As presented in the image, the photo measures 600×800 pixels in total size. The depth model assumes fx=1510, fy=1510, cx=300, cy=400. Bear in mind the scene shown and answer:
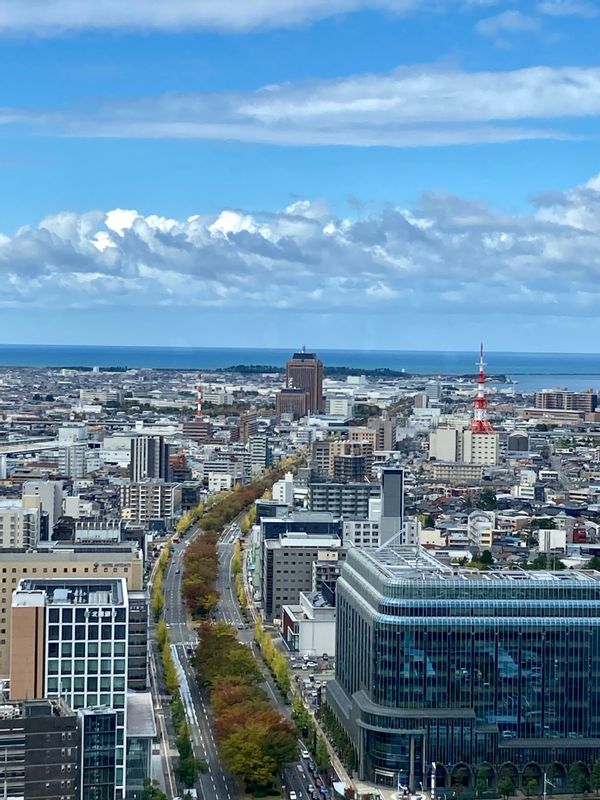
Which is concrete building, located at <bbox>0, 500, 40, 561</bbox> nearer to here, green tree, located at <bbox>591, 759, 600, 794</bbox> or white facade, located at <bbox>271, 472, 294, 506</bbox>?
white facade, located at <bbox>271, 472, 294, 506</bbox>

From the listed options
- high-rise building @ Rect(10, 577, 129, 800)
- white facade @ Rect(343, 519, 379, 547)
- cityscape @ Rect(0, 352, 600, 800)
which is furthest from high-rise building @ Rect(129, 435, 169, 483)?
high-rise building @ Rect(10, 577, 129, 800)

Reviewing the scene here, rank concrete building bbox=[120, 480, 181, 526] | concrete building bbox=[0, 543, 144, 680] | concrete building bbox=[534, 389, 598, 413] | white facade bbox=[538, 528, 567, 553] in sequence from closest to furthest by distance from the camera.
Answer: concrete building bbox=[0, 543, 144, 680]
white facade bbox=[538, 528, 567, 553]
concrete building bbox=[120, 480, 181, 526]
concrete building bbox=[534, 389, 598, 413]

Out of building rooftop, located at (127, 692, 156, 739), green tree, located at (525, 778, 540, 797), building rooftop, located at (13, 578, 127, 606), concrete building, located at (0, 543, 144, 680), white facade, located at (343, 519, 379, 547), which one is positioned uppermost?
building rooftop, located at (13, 578, 127, 606)

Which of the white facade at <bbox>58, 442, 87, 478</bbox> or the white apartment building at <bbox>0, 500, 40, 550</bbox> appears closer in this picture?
the white apartment building at <bbox>0, 500, 40, 550</bbox>

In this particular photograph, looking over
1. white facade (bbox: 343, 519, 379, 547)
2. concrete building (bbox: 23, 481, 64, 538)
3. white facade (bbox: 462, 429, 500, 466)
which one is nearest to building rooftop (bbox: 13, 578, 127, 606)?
concrete building (bbox: 23, 481, 64, 538)

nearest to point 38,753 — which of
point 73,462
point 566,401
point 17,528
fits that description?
point 17,528

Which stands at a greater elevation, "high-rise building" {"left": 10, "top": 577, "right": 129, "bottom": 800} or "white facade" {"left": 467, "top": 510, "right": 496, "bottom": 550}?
"high-rise building" {"left": 10, "top": 577, "right": 129, "bottom": 800}

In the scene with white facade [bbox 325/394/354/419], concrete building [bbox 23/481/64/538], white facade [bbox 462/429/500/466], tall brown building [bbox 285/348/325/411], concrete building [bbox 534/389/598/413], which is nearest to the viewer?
concrete building [bbox 23/481/64/538]

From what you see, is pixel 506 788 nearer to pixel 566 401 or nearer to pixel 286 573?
pixel 286 573

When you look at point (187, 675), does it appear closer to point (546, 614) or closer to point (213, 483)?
point (546, 614)
